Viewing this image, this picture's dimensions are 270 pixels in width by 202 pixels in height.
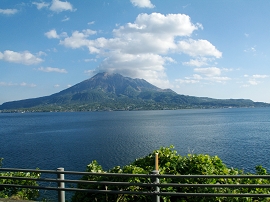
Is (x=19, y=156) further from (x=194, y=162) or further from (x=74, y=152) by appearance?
(x=194, y=162)

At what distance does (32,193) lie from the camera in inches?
457

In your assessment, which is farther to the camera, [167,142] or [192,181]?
[167,142]

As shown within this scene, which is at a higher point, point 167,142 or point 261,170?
point 261,170

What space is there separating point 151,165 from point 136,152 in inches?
1786

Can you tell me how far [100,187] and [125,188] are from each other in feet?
3.09

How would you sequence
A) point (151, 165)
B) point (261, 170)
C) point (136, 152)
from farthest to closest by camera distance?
point (136, 152)
point (261, 170)
point (151, 165)

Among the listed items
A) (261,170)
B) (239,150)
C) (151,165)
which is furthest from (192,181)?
(239,150)

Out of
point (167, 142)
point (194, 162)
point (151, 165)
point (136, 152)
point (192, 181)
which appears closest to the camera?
point (192, 181)

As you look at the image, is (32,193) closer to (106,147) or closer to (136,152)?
(136,152)

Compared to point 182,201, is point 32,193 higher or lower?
lower

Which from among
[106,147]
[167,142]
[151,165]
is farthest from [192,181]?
[167,142]

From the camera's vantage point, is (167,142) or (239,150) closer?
(239,150)

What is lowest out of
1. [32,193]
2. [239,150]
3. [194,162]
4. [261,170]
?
[239,150]

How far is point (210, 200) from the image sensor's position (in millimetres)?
7332
